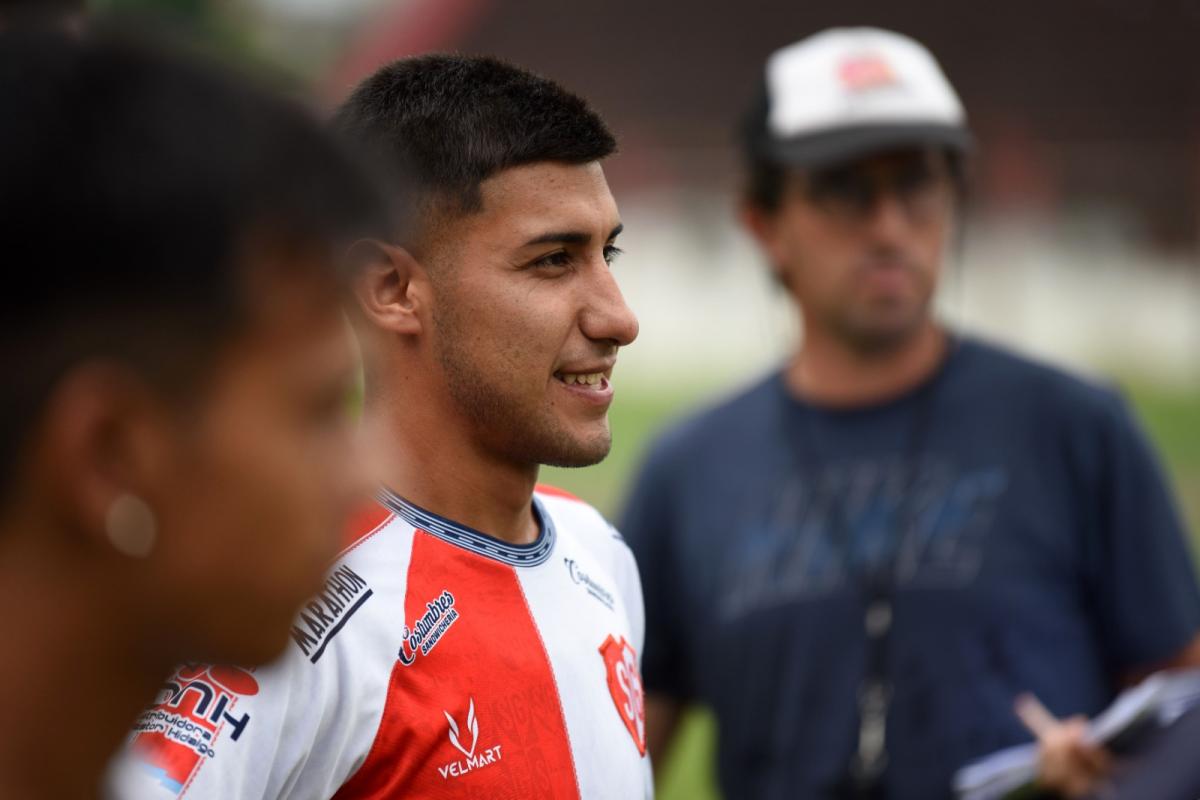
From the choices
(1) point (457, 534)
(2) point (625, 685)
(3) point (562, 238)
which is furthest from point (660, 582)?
(3) point (562, 238)

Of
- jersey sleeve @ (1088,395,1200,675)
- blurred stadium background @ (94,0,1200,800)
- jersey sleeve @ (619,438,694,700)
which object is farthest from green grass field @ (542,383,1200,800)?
jersey sleeve @ (1088,395,1200,675)

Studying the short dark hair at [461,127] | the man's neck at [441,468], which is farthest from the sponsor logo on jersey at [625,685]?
the short dark hair at [461,127]

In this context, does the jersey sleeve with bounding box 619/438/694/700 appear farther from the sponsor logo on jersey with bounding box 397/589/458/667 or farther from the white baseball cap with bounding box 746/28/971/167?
the sponsor logo on jersey with bounding box 397/589/458/667

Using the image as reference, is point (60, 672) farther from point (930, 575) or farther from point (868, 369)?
point (868, 369)

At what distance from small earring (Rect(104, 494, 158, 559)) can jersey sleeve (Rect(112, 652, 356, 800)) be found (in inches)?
27.4

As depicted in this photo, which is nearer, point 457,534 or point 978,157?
point 457,534

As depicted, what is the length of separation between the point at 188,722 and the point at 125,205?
3.12 ft

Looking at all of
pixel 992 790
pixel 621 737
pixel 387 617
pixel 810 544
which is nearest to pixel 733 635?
pixel 810 544

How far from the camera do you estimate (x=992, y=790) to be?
3.11 meters

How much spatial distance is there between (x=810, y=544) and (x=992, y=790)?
74 centimetres

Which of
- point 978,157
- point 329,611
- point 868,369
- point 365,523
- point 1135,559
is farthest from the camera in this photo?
point 978,157

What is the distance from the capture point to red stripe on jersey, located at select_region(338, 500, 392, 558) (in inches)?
85.8

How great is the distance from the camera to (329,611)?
207cm

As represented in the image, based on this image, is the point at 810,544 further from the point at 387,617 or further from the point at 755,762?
the point at 387,617
